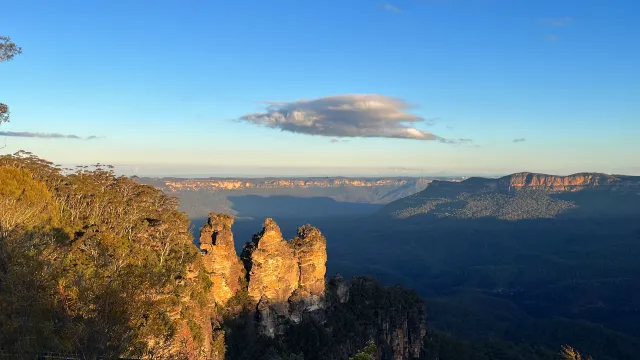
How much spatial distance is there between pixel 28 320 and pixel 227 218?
41371 mm

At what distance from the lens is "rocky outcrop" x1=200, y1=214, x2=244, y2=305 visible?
57.7 metres

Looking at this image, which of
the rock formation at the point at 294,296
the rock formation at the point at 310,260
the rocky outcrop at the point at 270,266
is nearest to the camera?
the rock formation at the point at 294,296

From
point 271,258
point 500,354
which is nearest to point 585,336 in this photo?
point 500,354

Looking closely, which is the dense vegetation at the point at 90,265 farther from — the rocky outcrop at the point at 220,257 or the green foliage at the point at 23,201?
the rocky outcrop at the point at 220,257

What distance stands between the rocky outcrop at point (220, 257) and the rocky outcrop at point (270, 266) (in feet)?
9.03

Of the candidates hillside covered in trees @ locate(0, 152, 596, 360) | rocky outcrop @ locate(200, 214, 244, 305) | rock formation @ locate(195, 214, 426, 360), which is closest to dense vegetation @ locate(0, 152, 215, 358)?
hillside covered in trees @ locate(0, 152, 596, 360)

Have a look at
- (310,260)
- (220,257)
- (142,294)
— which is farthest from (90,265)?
(310,260)

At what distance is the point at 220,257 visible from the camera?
5844 cm

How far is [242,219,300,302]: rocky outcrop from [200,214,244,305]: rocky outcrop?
2.75 m

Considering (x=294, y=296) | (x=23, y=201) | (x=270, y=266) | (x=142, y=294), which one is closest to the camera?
(x=142, y=294)

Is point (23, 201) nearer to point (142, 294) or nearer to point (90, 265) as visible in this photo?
point (90, 265)

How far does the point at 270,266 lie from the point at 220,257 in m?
8.05

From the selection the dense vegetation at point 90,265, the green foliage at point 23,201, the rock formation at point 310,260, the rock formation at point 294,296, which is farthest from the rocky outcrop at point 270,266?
the green foliage at point 23,201

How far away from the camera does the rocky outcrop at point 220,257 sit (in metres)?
57.7
